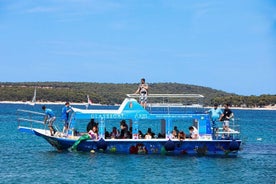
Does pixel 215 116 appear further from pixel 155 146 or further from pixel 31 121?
pixel 31 121

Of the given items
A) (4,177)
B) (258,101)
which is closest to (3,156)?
(4,177)

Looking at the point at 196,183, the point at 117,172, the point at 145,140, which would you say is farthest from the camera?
the point at 145,140

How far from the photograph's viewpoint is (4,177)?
25969mm

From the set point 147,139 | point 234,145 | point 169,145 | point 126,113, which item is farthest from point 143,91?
point 234,145

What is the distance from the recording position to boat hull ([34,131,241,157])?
33.0 m

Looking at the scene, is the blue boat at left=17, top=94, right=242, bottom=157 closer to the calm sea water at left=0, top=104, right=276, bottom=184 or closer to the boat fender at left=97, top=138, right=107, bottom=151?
the boat fender at left=97, top=138, right=107, bottom=151

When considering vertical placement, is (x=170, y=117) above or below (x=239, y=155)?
above

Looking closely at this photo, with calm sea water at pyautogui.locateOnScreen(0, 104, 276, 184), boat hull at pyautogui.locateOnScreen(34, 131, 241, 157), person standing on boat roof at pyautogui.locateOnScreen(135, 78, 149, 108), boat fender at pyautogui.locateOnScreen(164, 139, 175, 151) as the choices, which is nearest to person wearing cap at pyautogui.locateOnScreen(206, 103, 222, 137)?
boat hull at pyautogui.locateOnScreen(34, 131, 241, 157)

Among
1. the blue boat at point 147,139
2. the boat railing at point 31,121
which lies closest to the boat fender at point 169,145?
the blue boat at point 147,139

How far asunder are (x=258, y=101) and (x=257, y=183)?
176135mm

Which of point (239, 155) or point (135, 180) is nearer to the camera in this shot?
point (135, 180)

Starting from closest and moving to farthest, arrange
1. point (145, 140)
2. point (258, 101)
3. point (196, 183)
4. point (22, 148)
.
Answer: point (196, 183)
point (145, 140)
point (22, 148)
point (258, 101)

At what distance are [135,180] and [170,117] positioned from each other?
8.50 m

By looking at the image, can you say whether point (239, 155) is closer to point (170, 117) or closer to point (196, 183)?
point (170, 117)
